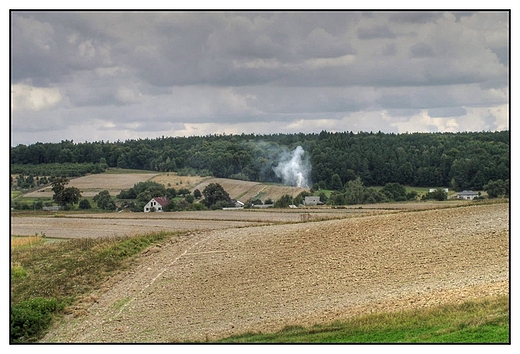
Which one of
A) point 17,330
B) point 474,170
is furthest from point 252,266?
point 474,170

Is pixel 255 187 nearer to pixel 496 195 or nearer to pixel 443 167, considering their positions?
pixel 443 167

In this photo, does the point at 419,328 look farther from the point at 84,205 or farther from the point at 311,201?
the point at 84,205

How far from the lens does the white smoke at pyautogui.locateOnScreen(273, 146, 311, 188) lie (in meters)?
77.1

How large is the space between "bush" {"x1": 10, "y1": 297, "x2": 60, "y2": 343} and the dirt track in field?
680 millimetres

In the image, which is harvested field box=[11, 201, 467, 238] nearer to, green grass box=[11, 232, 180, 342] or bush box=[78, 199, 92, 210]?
green grass box=[11, 232, 180, 342]

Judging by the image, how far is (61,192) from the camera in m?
70.0

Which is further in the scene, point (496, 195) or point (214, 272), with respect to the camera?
point (496, 195)

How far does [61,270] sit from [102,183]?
48.3 meters

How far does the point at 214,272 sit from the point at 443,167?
41.9m

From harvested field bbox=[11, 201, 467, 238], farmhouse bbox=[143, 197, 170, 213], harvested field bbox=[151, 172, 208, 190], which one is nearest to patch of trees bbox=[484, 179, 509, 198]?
harvested field bbox=[11, 201, 467, 238]

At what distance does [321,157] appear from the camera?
7844cm

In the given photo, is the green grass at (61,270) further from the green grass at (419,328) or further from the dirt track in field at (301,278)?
the green grass at (419,328)

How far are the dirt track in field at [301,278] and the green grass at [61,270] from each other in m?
0.92

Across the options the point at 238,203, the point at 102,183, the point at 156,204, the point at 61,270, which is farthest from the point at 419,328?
the point at 102,183
